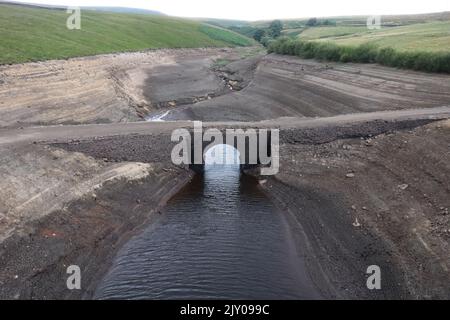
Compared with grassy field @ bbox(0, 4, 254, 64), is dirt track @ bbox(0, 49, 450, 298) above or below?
below

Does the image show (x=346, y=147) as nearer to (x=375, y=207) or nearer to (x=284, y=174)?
(x=284, y=174)

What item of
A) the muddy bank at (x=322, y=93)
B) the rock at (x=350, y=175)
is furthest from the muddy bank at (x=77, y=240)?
the muddy bank at (x=322, y=93)

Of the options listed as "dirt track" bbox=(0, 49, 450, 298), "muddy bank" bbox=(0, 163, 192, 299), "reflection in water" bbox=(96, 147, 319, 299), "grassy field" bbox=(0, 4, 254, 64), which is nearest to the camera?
"muddy bank" bbox=(0, 163, 192, 299)

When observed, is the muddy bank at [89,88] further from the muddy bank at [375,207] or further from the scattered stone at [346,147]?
the scattered stone at [346,147]

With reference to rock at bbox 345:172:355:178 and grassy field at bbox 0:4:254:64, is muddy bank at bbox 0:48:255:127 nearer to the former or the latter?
grassy field at bbox 0:4:254:64

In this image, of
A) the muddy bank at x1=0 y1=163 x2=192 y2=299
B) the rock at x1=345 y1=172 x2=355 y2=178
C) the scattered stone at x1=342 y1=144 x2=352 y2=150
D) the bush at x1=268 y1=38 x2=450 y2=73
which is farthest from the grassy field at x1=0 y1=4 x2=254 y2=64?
the rock at x1=345 y1=172 x2=355 y2=178

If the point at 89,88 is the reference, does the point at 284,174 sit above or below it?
below

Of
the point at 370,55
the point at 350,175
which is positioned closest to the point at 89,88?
the point at 350,175
